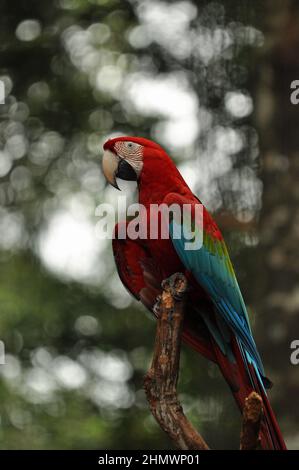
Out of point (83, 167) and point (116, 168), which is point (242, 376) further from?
point (83, 167)

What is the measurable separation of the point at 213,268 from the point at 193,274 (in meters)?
0.06

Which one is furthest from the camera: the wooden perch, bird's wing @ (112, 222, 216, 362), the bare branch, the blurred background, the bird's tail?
the blurred background

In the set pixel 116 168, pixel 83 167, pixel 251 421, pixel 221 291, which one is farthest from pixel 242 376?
pixel 83 167

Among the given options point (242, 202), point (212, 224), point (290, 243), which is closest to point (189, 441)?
point (212, 224)

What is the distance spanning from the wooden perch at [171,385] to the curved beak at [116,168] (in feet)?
1.44

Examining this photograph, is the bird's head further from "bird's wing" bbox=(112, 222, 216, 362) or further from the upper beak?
"bird's wing" bbox=(112, 222, 216, 362)

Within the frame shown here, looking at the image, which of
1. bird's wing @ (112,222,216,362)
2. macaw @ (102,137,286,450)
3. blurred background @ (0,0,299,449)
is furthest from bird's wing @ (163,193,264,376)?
blurred background @ (0,0,299,449)

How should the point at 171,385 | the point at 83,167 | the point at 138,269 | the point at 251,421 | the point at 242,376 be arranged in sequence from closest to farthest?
1. the point at 251,421
2. the point at 171,385
3. the point at 242,376
4. the point at 138,269
5. the point at 83,167

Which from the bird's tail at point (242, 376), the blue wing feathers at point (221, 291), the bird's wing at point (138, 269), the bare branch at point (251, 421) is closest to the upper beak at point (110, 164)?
the bird's wing at point (138, 269)

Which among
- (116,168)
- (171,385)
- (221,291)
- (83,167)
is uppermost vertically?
(83,167)

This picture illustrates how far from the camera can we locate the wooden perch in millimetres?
1560

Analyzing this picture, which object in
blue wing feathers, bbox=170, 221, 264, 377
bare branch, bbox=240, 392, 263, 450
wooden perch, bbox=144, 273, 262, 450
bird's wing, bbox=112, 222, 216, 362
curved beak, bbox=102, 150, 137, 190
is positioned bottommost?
bare branch, bbox=240, 392, 263, 450

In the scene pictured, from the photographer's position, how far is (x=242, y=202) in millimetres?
2828

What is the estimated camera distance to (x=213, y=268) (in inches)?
75.8
